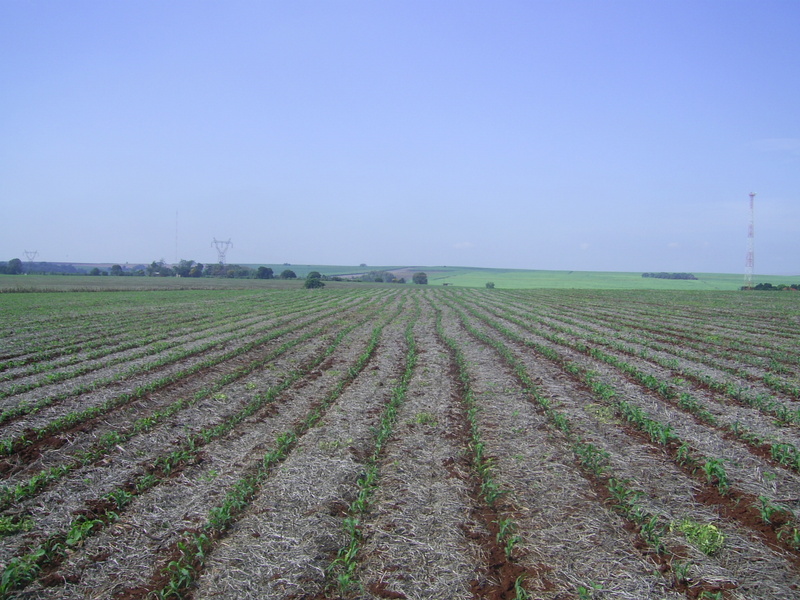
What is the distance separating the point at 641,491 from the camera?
6398 mm

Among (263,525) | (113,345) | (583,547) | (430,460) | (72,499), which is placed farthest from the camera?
(113,345)

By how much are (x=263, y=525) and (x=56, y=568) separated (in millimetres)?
1979

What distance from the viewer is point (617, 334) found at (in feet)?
73.4

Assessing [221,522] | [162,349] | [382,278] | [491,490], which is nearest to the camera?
[221,522]

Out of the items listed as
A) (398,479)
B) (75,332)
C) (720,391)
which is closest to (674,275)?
(720,391)

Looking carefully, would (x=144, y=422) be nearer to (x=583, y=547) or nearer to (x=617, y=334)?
(x=583, y=547)

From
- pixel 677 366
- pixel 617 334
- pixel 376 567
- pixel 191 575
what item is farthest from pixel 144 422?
pixel 617 334

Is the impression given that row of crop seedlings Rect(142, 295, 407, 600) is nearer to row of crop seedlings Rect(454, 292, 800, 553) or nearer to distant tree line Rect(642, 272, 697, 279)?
row of crop seedlings Rect(454, 292, 800, 553)

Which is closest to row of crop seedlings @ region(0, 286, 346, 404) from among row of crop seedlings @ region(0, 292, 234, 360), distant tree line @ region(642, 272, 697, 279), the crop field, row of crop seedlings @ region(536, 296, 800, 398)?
the crop field

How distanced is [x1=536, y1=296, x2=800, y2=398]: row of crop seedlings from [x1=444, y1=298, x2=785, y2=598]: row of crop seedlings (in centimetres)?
473

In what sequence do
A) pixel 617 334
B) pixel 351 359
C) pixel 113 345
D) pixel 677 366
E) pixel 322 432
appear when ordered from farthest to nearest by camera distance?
pixel 617 334, pixel 113 345, pixel 351 359, pixel 677 366, pixel 322 432

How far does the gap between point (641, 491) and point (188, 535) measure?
5543 millimetres

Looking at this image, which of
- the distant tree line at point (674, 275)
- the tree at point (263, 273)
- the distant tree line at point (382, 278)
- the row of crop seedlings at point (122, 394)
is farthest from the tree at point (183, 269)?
the distant tree line at point (674, 275)

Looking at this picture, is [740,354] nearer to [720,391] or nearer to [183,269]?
[720,391]
